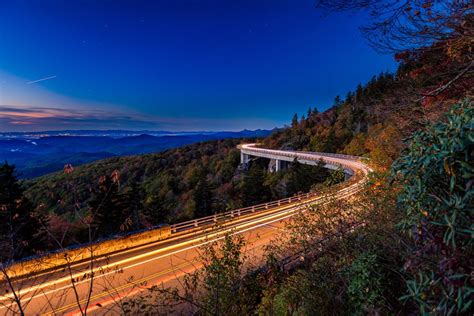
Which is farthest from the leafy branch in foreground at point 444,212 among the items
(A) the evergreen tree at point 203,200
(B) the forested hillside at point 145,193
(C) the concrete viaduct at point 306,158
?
→ (A) the evergreen tree at point 203,200

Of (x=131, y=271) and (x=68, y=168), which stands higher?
(x=68, y=168)

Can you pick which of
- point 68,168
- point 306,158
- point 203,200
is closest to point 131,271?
point 68,168

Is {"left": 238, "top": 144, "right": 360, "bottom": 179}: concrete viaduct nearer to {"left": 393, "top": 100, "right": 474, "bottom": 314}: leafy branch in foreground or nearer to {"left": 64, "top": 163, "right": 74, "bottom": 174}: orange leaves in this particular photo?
{"left": 393, "top": 100, "right": 474, "bottom": 314}: leafy branch in foreground

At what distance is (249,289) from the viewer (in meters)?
7.00

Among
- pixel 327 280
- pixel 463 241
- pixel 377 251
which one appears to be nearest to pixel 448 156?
pixel 463 241

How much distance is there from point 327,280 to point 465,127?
15.4ft

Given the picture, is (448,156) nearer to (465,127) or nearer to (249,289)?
(465,127)

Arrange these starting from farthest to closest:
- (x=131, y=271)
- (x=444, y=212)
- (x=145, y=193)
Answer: (x=145, y=193)
(x=131, y=271)
(x=444, y=212)

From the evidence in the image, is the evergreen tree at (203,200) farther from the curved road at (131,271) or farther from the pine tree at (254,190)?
the curved road at (131,271)

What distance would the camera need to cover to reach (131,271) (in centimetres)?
978

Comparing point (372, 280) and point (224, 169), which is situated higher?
point (372, 280)

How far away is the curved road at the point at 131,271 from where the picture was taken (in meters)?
7.24

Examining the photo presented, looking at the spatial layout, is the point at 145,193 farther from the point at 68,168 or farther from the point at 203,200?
the point at 68,168

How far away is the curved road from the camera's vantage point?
23.8ft
